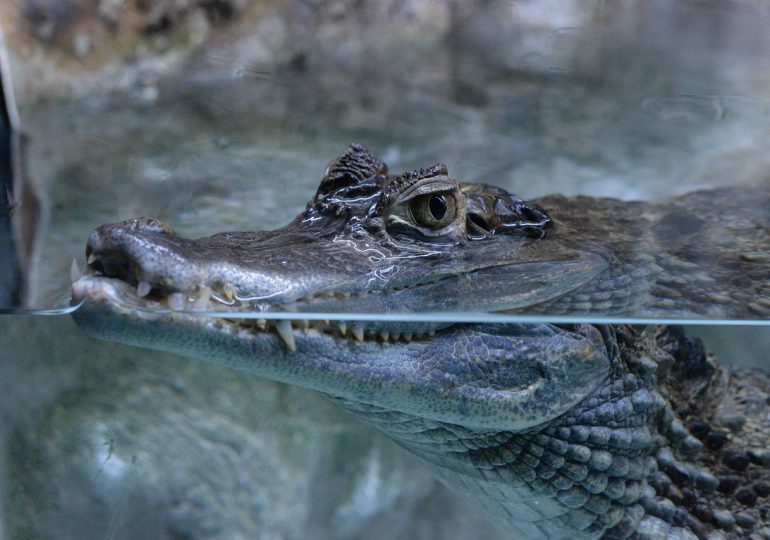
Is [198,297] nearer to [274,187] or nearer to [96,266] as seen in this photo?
[96,266]

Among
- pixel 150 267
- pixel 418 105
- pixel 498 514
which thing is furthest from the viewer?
pixel 418 105

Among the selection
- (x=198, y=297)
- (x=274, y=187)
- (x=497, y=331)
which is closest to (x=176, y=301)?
(x=198, y=297)

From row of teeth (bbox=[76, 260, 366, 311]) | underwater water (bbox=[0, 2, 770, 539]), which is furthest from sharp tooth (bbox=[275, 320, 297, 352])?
underwater water (bbox=[0, 2, 770, 539])

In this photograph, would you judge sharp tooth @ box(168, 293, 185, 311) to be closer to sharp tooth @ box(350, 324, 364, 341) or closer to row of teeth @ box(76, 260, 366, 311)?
row of teeth @ box(76, 260, 366, 311)

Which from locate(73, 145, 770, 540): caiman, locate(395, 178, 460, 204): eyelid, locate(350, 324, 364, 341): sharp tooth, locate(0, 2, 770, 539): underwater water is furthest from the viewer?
locate(0, 2, 770, 539): underwater water

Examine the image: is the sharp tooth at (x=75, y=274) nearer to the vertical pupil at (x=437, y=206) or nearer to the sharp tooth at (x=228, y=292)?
the sharp tooth at (x=228, y=292)

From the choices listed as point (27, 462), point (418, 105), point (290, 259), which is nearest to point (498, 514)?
point (290, 259)

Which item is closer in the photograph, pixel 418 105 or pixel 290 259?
pixel 290 259

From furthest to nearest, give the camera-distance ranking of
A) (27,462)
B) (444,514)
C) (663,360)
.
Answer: (444,514)
(27,462)
(663,360)

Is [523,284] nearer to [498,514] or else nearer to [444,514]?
[498,514]
